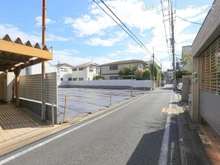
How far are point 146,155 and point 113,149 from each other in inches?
31.7

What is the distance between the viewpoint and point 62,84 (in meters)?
43.9

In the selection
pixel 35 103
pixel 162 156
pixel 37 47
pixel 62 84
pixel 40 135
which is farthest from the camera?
pixel 62 84

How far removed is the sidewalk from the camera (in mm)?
3549

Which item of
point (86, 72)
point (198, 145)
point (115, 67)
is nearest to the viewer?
point (198, 145)

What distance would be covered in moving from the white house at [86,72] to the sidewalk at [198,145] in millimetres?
42648

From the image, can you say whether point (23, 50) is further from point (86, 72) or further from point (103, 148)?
point (86, 72)

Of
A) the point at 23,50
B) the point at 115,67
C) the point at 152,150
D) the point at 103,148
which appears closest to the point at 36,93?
the point at 23,50

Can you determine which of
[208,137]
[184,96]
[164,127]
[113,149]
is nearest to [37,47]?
[113,149]

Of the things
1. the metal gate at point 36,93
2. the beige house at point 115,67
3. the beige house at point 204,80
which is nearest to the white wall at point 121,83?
the beige house at point 115,67

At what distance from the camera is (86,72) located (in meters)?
47.2

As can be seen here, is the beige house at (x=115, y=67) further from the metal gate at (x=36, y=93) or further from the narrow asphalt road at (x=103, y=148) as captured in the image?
the narrow asphalt road at (x=103, y=148)

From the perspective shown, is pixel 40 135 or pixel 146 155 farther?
pixel 40 135

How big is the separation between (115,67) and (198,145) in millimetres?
42516

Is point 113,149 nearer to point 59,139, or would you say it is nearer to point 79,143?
point 79,143
